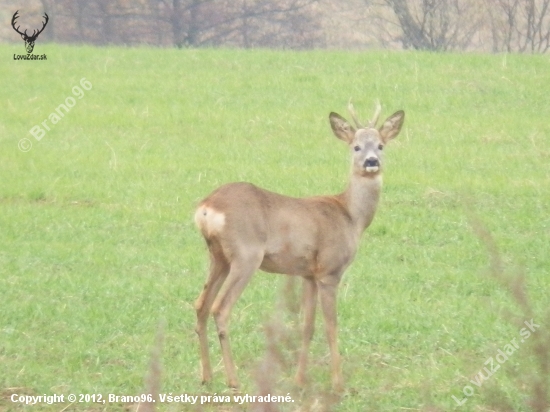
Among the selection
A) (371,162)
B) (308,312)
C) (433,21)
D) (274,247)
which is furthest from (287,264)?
(433,21)

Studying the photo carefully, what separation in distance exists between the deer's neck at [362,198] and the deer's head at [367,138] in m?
0.06

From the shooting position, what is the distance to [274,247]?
7359 mm

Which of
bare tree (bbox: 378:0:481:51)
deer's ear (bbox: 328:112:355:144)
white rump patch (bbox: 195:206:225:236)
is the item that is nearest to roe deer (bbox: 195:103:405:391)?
white rump patch (bbox: 195:206:225:236)

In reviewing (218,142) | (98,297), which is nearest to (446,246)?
(98,297)

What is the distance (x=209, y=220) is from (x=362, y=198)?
1345 mm

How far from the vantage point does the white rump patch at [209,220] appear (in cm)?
716

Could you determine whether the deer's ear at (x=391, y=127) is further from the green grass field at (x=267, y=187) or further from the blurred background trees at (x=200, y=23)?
the blurred background trees at (x=200, y=23)

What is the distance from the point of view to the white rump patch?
716 cm

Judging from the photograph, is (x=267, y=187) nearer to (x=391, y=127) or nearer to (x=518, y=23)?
(x=391, y=127)

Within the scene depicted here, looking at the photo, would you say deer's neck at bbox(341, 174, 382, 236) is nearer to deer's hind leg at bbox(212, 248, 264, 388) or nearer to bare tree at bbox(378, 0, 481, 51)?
deer's hind leg at bbox(212, 248, 264, 388)

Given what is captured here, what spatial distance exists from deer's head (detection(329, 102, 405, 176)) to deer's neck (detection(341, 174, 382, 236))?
0.21 ft

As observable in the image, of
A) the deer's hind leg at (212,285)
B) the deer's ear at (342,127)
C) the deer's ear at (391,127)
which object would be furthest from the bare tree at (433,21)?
the deer's hind leg at (212,285)

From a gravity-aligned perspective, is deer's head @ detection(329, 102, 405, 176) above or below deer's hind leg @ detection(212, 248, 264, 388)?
above

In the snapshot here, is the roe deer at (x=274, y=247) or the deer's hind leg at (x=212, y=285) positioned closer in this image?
the roe deer at (x=274, y=247)
